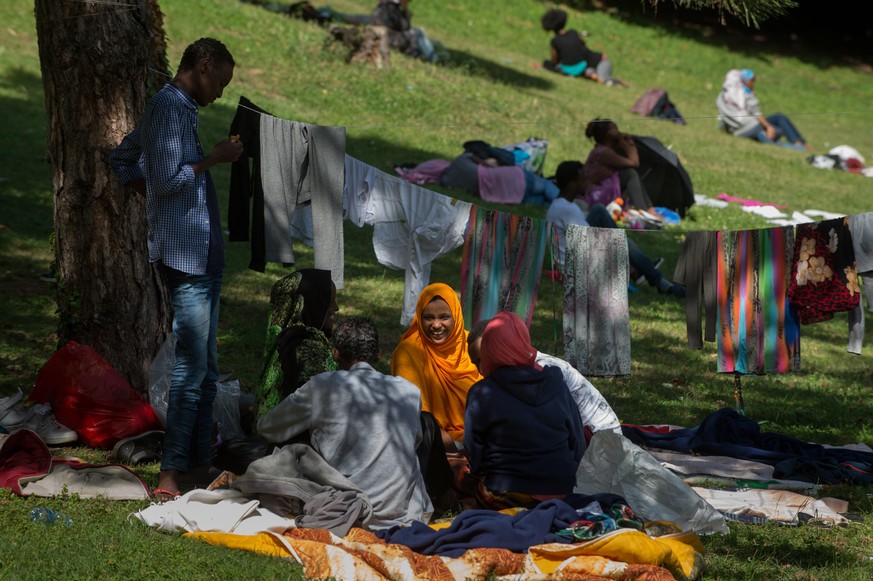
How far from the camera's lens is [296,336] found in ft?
17.7

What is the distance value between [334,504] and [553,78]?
17543 millimetres

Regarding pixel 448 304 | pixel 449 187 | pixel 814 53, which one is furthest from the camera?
pixel 814 53

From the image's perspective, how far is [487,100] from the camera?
1683 cm

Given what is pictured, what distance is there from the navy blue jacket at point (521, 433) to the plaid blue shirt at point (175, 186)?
1.42 meters

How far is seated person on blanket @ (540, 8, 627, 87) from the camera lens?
21.9 metres

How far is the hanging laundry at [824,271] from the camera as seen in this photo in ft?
20.7

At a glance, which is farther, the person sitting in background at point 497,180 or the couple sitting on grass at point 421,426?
the person sitting in background at point 497,180

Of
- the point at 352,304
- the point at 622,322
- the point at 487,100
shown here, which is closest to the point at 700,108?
the point at 487,100

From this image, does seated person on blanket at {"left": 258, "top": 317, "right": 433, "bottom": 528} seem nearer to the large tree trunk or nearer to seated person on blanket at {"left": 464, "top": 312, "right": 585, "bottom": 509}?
seated person on blanket at {"left": 464, "top": 312, "right": 585, "bottom": 509}

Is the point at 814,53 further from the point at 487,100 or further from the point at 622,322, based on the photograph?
the point at 622,322

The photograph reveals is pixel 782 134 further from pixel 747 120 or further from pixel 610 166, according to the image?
pixel 610 166

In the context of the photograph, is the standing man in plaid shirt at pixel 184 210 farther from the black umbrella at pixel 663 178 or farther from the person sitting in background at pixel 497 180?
the black umbrella at pixel 663 178

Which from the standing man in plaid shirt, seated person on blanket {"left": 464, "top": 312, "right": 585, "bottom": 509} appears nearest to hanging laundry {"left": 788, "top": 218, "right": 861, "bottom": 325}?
seated person on blanket {"left": 464, "top": 312, "right": 585, "bottom": 509}

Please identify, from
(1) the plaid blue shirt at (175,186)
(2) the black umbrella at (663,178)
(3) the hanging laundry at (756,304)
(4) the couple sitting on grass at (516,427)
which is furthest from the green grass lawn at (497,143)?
(1) the plaid blue shirt at (175,186)
